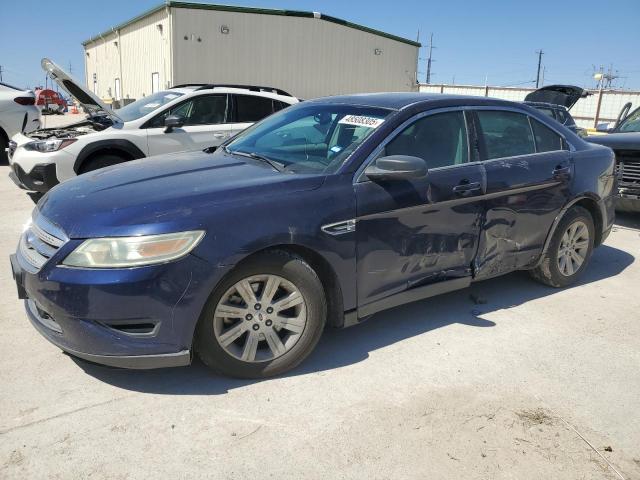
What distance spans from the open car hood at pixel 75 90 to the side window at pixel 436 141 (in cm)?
504

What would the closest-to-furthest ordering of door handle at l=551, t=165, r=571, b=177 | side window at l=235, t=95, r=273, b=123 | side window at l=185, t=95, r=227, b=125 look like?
door handle at l=551, t=165, r=571, b=177
side window at l=185, t=95, r=227, b=125
side window at l=235, t=95, r=273, b=123

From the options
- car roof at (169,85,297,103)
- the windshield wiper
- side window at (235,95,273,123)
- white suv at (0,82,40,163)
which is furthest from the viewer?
white suv at (0,82,40,163)

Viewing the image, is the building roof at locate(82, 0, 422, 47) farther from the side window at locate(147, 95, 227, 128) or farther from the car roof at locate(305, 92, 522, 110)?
the car roof at locate(305, 92, 522, 110)

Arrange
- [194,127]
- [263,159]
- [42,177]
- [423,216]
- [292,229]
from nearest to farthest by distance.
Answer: [292,229]
[423,216]
[263,159]
[42,177]
[194,127]

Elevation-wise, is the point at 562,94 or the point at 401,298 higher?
the point at 562,94

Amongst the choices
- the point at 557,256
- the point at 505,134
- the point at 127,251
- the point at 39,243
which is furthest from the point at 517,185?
the point at 39,243

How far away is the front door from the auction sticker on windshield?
6.6 inches

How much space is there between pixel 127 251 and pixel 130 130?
5102 millimetres

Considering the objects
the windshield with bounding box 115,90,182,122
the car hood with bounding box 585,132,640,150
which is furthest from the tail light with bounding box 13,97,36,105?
the car hood with bounding box 585,132,640,150

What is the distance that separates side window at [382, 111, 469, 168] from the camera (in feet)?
11.9

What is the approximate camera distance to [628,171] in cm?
684

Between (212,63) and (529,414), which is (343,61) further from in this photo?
(529,414)

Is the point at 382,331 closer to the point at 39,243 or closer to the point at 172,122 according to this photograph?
A: the point at 39,243

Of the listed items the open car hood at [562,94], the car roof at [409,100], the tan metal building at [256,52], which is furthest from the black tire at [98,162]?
the tan metal building at [256,52]
